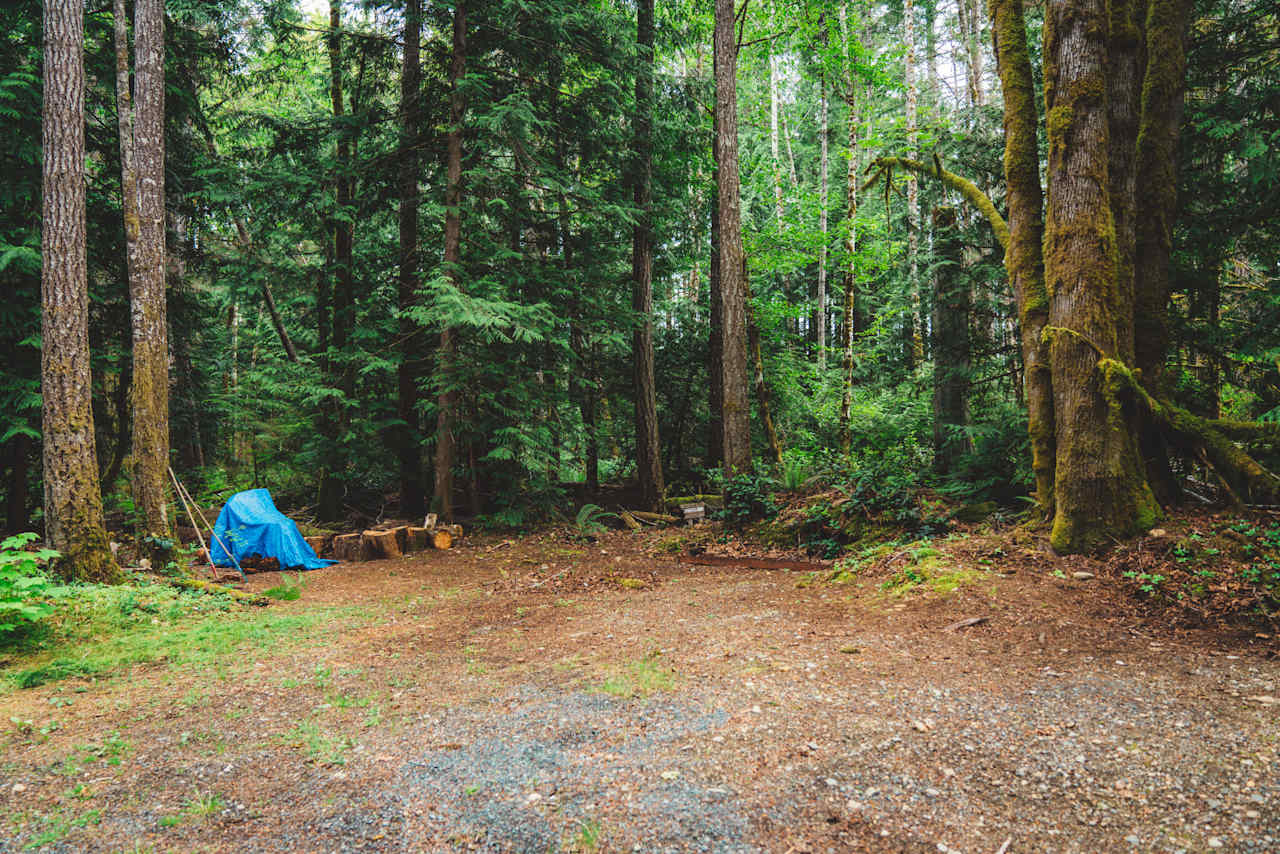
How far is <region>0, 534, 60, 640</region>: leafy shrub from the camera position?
4.59 m

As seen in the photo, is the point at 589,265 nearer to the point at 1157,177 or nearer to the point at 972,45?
the point at 1157,177

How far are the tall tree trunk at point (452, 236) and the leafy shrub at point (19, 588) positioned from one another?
6.15 m

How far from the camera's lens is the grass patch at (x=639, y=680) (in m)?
3.98

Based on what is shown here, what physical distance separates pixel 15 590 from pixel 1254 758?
7.87 m

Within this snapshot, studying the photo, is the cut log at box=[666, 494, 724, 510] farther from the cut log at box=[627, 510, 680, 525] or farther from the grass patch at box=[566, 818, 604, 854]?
the grass patch at box=[566, 818, 604, 854]

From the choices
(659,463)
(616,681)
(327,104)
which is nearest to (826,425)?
(659,463)

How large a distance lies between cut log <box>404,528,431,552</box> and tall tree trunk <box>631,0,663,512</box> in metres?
4.80

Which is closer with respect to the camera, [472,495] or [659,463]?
[472,495]

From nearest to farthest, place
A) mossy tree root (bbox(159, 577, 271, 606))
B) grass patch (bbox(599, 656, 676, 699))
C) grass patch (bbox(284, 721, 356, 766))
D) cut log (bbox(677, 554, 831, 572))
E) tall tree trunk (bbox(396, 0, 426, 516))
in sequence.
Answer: grass patch (bbox(284, 721, 356, 766)) → grass patch (bbox(599, 656, 676, 699)) → mossy tree root (bbox(159, 577, 271, 606)) → cut log (bbox(677, 554, 831, 572)) → tall tree trunk (bbox(396, 0, 426, 516))

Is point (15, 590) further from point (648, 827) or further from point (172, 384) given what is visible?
point (172, 384)

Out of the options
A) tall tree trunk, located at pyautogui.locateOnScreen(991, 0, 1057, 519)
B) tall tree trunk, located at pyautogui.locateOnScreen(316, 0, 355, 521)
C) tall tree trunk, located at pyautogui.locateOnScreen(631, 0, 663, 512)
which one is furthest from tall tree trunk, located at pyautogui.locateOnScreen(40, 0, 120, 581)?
tall tree trunk, located at pyautogui.locateOnScreen(991, 0, 1057, 519)

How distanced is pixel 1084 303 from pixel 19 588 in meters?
9.66

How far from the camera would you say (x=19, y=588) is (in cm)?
458

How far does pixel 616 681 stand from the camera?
165 inches
